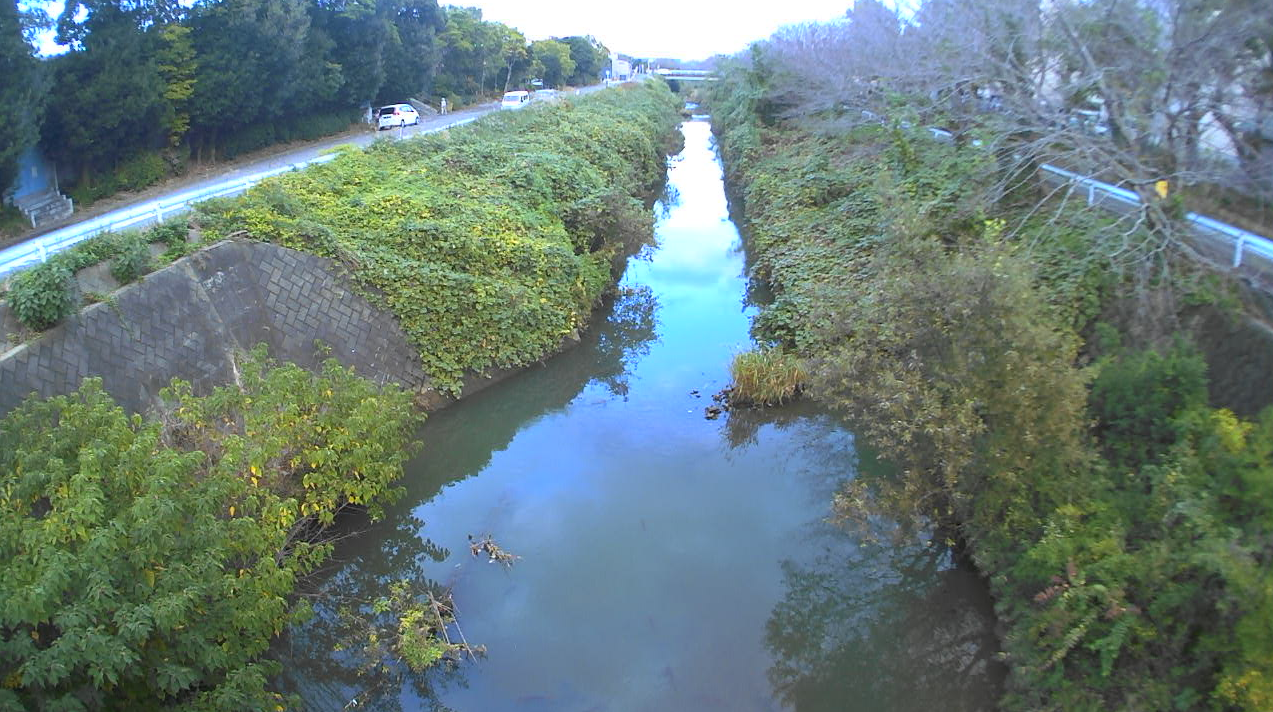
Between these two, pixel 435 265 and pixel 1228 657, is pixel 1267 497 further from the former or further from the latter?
pixel 435 265

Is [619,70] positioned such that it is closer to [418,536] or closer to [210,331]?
[210,331]

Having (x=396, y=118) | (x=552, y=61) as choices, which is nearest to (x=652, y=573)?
(x=396, y=118)

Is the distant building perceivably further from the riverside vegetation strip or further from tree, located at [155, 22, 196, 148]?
the riverside vegetation strip

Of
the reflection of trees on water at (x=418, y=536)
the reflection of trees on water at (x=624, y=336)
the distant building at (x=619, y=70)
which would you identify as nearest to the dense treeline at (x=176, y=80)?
the reflection of trees on water at (x=418, y=536)

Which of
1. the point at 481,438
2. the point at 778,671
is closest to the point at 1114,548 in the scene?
the point at 778,671

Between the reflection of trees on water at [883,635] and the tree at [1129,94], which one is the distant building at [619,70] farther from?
the reflection of trees on water at [883,635]
